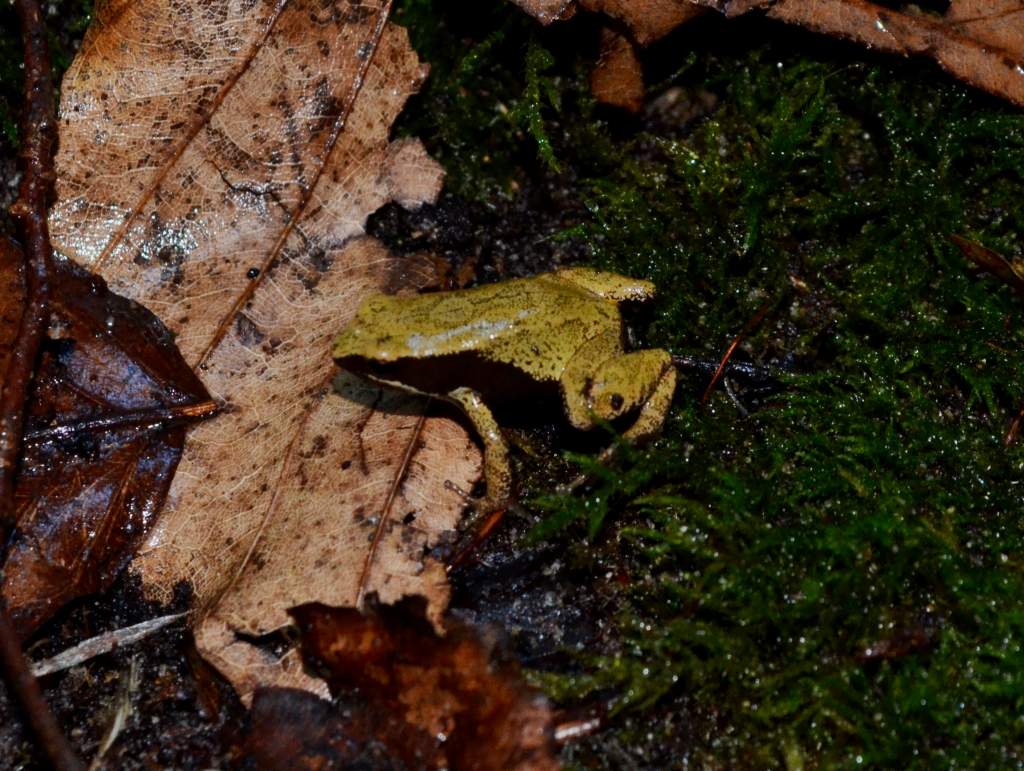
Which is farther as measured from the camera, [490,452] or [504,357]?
[504,357]

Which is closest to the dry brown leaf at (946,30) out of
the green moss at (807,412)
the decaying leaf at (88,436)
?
the green moss at (807,412)

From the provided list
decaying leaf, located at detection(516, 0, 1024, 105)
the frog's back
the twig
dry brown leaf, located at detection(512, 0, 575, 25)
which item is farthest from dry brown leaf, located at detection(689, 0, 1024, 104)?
the twig

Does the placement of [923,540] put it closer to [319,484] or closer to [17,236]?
[319,484]

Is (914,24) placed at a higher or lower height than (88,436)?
higher

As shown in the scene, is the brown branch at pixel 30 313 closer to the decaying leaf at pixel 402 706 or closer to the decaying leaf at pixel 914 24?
the decaying leaf at pixel 402 706

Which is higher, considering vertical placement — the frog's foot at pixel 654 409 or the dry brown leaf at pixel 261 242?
the dry brown leaf at pixel 261 242

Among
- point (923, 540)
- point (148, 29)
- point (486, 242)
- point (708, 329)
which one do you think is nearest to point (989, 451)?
point (923, 540)

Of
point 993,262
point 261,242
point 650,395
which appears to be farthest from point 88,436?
point 993,262

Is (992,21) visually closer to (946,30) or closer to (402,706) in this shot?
(946,30)

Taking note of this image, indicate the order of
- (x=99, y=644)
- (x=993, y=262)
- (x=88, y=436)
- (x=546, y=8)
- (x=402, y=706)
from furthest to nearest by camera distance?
(x=546, y=8)
(x=993, y=262)
(x=88, y=436)
(x=99, y=644)
(x=402, y=706)
